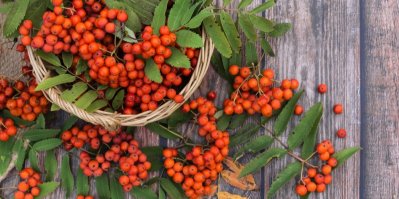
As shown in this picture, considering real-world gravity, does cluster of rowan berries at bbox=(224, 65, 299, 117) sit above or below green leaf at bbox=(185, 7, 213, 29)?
below

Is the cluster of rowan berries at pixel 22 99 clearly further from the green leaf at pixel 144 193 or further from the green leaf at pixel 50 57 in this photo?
the green leaf at pixel 144 193

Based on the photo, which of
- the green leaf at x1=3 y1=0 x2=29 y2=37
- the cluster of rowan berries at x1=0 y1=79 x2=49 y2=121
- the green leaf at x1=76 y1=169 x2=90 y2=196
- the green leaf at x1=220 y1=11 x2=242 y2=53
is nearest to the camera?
the green leaf at x1=3 y1=0 x2=29 y2=37

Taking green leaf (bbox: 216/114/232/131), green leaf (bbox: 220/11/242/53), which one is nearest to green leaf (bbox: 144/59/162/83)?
green leaf (bbox: 220/11/242/53)

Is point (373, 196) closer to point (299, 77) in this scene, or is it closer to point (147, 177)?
point (299, 77)

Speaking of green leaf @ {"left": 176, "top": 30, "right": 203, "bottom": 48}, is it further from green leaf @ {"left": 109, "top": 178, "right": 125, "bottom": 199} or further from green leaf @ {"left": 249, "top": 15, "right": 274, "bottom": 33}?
green leaf @ {"left": 109, "top": 178, "right": 125, "bottom": 199}

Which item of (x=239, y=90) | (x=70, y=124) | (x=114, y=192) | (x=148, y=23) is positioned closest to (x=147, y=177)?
(x=114, y=192)

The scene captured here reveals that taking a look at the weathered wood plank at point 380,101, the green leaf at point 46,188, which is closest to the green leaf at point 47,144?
the green leaf at point 46,188
